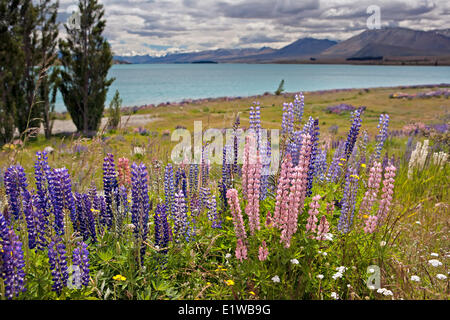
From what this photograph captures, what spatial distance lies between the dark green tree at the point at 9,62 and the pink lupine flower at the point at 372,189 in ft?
56.7

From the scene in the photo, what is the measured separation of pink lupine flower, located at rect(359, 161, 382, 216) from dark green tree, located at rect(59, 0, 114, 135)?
1812cm

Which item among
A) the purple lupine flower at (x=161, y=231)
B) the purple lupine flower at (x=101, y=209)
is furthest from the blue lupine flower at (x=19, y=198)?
the purple lupine flower at (x=161, y=231)

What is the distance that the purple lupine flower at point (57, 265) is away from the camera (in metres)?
2.82

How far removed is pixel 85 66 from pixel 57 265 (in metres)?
18.4

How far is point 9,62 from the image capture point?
52.2ft

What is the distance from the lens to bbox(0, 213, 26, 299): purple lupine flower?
2.56 meters

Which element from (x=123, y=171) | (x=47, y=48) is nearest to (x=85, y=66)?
(x=47, y=48)

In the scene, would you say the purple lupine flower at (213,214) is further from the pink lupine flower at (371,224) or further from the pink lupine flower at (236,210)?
the pink lupine flower at (371,224)

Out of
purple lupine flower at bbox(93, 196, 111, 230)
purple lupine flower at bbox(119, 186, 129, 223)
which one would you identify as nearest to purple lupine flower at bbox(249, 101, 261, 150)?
purple lupine flower at bbox(119, 186, 129, 223)

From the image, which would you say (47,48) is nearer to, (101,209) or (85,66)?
(85,66)

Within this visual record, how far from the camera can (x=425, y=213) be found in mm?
6258

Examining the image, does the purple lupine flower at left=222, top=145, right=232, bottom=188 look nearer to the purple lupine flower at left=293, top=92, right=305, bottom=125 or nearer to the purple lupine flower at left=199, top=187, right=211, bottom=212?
the purple lupine flower at left=199, top=187, right=211, bottom=212
